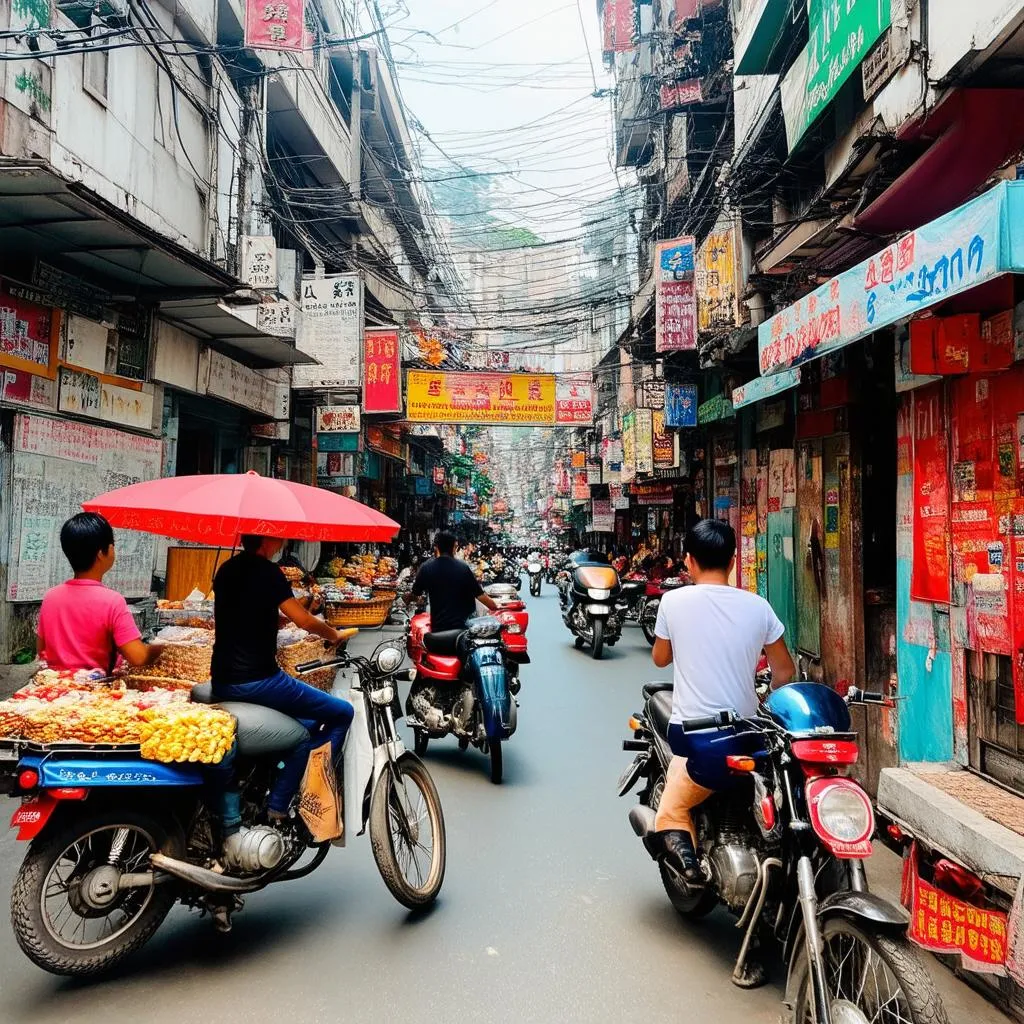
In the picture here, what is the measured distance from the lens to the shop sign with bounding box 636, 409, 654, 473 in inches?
664

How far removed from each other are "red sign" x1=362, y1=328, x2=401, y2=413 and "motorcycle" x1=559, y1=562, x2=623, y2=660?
554cm

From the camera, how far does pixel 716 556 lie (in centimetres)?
339

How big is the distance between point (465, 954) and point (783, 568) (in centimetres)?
726

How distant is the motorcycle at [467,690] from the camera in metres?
5.87

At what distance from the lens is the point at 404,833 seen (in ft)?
12.4

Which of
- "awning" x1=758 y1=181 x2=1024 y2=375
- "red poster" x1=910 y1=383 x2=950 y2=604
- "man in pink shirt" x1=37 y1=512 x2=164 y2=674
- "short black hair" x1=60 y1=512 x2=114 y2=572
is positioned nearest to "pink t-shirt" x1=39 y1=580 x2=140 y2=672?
"man in pink shirt" x1=37 y1=512 x2=164 y2=674

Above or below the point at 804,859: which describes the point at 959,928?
below

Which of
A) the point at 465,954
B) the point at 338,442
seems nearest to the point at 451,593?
the point at 465,954

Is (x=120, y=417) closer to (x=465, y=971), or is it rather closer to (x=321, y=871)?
(x=321, y=871)

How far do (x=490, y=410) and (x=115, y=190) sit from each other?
981 cm

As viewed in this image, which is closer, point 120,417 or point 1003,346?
point 1003,346

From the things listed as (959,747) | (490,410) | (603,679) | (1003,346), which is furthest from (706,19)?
(959,747)

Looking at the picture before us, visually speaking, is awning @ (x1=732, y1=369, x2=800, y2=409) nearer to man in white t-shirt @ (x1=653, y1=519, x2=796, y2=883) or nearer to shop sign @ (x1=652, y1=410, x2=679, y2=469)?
man in white t-shirt @ (x1=653, y1=519, x2=796, y2=883)

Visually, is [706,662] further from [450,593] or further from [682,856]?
[450,593]
